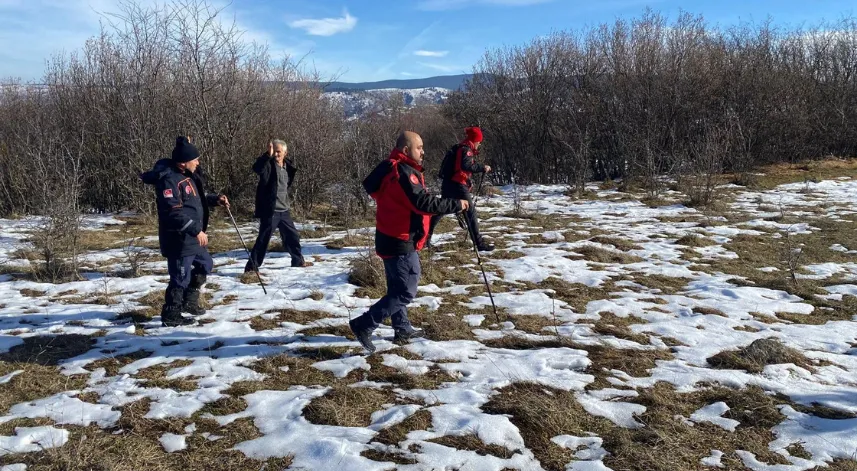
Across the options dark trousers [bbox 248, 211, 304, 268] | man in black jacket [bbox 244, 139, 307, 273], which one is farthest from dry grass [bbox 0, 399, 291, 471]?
man in black jacket [bbox 244, 139, 307, 273]

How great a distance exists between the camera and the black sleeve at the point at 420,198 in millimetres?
4098

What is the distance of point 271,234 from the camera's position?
6.95 m

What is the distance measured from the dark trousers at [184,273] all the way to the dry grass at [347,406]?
212 centimetres

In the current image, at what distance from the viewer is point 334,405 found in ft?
11.4

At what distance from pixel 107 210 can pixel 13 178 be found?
212 cm

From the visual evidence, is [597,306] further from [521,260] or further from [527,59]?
[527,59]

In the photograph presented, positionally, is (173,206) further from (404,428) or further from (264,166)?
(404,428)

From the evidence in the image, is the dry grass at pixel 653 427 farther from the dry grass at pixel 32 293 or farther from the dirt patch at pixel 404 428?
the dry grass at pixel 32 293

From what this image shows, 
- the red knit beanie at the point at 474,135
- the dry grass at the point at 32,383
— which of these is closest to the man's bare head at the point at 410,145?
the dry grass at the point at 32,383

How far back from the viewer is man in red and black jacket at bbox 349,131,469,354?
4.14 meters

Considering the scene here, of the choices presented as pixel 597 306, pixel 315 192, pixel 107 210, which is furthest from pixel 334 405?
pixel 107 210

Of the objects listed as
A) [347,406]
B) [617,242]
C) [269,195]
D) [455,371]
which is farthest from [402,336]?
[617,242]

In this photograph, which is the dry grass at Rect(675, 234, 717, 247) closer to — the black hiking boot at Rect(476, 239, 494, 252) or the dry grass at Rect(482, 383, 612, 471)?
the black hiking boot at Rect(476, 239, 494, 252)

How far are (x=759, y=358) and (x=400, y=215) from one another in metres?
3.05
